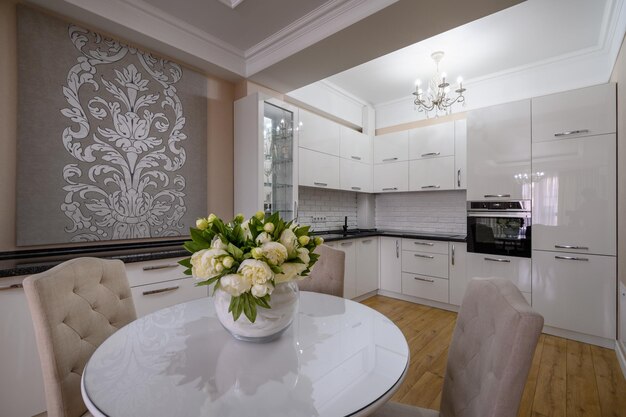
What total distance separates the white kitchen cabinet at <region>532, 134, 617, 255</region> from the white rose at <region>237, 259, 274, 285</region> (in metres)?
3.20

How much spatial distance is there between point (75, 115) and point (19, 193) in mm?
611

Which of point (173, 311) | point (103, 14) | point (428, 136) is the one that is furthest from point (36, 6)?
point (428, 136)

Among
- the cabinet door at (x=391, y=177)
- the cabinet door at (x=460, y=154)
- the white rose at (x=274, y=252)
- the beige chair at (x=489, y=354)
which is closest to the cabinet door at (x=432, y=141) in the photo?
the cabinet door at (x=460, y=154)

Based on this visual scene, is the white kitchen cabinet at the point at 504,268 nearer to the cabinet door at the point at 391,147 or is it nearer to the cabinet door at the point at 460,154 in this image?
the cabinet door at the point at 460,154

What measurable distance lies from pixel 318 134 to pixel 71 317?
116 inches

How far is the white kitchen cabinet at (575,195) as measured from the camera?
266cm

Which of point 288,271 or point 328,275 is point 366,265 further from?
point 288,271

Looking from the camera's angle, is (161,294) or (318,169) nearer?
(161,294)

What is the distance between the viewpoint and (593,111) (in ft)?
8.96

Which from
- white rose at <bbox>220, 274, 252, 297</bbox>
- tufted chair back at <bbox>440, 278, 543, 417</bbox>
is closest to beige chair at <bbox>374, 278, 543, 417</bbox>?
tufted chair back at <bbox>440, 278, 543, 417</bbox>

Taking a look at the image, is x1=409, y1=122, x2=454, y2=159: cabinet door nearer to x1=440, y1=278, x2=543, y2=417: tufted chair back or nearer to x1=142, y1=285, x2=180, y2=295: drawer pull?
x1=440, y1=278, x2=543, y2=417: tufted chair back

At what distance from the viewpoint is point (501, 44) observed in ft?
9.83

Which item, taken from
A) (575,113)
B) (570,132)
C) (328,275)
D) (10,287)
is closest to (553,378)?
(328,275)

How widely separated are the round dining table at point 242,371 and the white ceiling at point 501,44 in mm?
2869
